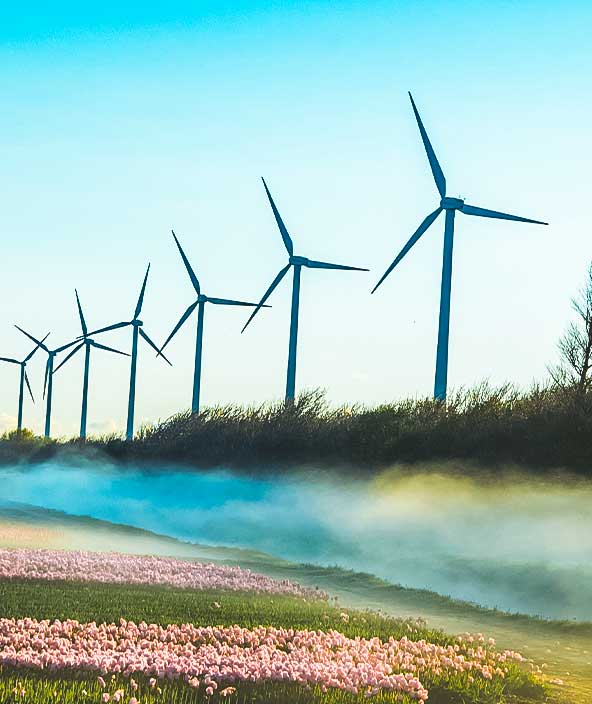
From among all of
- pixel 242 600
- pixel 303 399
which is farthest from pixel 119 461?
pixel 242 600

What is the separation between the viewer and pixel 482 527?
998 inches

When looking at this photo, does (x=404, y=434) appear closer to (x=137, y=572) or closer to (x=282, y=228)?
(x=137, y=572)

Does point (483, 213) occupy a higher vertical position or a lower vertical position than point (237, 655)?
higher

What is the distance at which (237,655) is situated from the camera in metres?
13.4

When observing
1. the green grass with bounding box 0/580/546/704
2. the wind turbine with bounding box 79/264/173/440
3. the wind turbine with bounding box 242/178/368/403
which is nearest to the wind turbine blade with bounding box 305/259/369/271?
the wind turbine with bounding box 242/178/368/403

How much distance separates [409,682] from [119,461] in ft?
142

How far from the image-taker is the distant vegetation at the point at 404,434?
29531 millimetres

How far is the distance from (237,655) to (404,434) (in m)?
20.6

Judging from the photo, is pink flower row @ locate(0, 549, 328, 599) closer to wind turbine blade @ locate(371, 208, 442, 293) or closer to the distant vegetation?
the distant vegetation

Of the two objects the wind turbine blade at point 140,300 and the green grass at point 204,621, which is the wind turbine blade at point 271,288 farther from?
the green grass at point 204,621

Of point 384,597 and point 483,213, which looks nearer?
point 384,597

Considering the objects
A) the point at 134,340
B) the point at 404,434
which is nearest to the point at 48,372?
the point at 134,340

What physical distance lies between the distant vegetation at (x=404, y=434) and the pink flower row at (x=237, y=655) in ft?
48.7

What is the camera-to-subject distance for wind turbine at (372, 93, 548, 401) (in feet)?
132
